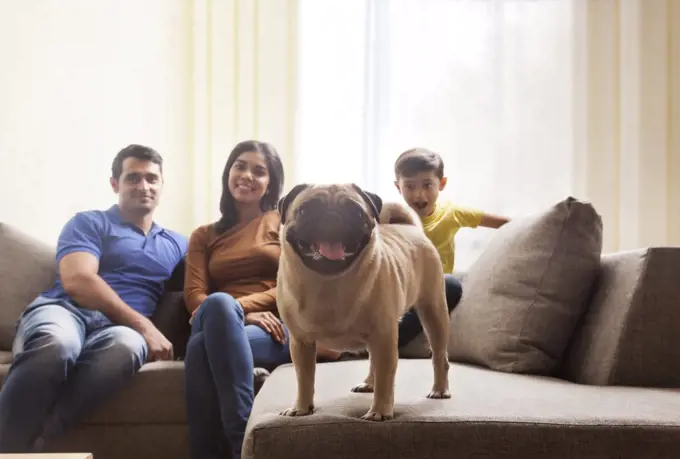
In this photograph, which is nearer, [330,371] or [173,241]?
[330,371]

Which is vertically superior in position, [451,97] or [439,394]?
[451,97]

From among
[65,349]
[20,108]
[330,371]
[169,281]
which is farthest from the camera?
[20,108]

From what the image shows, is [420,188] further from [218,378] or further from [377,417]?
[377,417]

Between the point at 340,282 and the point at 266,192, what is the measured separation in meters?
1.24

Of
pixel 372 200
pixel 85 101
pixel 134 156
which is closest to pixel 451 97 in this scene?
pixel 134 156

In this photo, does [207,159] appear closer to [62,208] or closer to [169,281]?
[62,208]

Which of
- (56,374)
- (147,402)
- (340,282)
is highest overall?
(340,282)

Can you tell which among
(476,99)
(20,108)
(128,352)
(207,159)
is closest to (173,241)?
(128,352)

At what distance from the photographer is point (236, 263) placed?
211 cm

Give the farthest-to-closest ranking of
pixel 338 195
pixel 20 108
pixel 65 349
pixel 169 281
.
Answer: pixel 20 108 → pixel 169 281 → pixel 65 349 → pixel 338 195

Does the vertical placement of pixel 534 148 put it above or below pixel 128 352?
above

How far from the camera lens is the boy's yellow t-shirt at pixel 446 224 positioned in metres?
2.15

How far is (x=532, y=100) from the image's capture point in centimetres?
327

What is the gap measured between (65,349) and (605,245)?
95.9 inches
